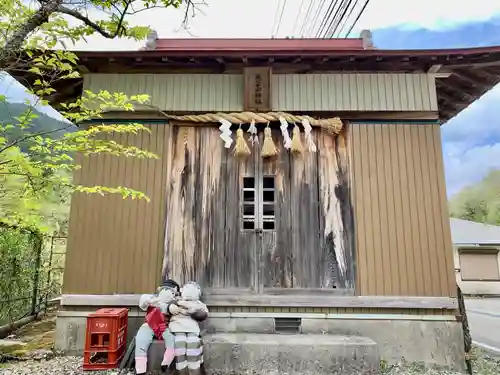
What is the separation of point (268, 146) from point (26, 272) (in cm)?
528

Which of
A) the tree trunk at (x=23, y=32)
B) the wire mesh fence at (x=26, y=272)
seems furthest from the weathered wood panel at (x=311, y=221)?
the wire mesh fence at (x=26, y=272)

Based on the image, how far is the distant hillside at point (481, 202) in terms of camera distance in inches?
1627

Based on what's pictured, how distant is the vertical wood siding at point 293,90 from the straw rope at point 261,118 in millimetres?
128

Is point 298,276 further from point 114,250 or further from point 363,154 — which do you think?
point 114,250

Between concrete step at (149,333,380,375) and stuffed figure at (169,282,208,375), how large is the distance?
0.77 ft

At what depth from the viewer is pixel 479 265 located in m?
17.7

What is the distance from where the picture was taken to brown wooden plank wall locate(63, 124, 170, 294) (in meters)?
5.21

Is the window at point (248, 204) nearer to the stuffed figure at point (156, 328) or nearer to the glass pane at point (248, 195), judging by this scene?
the glass pane at point (248, 195)

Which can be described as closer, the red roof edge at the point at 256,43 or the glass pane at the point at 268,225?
the glass pane at the point at 268,225

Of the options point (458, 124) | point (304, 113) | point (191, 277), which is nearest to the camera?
point (191, 277)

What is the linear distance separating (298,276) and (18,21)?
461 centimetres

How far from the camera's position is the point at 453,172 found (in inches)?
3716

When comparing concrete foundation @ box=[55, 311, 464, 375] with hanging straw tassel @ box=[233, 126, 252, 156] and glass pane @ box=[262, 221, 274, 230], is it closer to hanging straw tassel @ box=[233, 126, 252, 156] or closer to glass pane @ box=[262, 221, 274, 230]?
glass pane @ box=[262, 221, 274, 230]

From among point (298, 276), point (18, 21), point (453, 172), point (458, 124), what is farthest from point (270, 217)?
point (458, 124)
